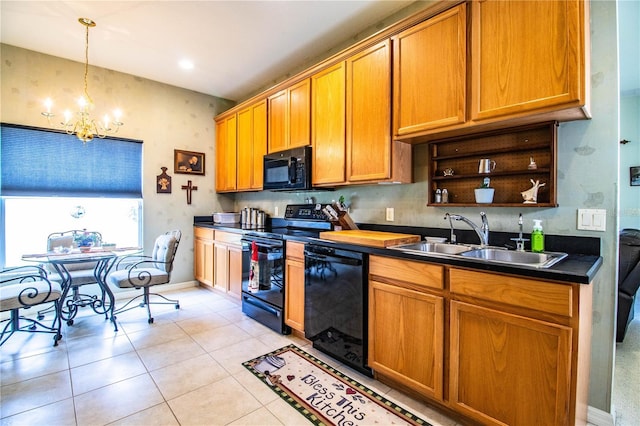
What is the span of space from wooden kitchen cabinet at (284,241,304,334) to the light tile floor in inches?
7.6

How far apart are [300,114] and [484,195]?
193cm

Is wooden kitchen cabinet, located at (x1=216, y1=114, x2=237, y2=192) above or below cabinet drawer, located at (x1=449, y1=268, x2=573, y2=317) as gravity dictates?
above

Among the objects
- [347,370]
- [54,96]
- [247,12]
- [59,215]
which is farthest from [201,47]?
[347,370]

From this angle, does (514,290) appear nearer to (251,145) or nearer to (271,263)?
(271,263)

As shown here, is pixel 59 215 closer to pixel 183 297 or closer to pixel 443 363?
pixel 183 297

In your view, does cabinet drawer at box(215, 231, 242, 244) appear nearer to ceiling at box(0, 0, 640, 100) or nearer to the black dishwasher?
the black dishwasher

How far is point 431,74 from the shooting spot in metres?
2.03

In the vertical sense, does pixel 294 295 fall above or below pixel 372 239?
below

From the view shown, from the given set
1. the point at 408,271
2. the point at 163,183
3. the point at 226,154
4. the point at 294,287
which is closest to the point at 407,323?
the point at 408,271

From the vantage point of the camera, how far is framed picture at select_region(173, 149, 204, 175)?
428cm

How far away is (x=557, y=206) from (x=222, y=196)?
4234mm

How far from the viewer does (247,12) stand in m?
2.58

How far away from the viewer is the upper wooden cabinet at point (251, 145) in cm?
370

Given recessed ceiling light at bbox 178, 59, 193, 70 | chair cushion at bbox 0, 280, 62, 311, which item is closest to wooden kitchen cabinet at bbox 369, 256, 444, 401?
chair cushion at bbox 0, 280, 62, 311
